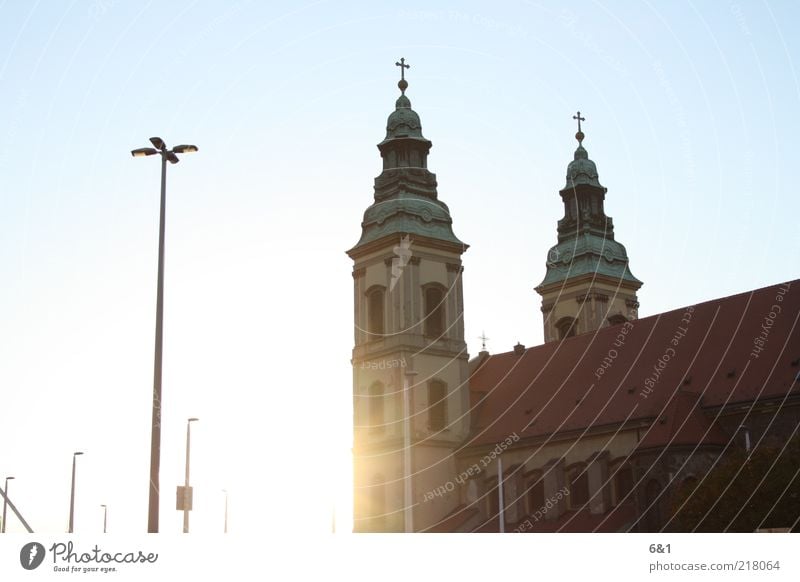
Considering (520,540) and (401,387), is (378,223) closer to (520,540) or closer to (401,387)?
(401,387)

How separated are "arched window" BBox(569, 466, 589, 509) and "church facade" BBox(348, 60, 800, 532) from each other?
5cm

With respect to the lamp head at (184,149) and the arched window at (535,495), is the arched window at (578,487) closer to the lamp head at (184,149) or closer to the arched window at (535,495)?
the arched window at (535,495)

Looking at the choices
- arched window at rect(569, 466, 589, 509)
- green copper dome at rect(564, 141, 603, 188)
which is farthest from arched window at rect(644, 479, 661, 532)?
green copper dome at rect(564, 141, 603, 188)

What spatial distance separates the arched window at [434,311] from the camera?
56.0 metres

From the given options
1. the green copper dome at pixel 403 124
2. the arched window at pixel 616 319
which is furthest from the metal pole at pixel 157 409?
the arched window at pixel 616 319

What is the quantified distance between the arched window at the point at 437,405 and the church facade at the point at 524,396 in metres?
0.08

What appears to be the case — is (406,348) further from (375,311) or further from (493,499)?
(493,499)

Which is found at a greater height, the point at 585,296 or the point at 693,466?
the point at 585,296

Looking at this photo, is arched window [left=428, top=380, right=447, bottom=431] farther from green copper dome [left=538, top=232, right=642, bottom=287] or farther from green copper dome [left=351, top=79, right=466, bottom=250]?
green copper dome [left=538, top=232, right=642, bottom=287]

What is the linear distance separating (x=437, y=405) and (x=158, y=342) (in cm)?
3548

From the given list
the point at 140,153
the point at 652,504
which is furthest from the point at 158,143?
the point at 652,504

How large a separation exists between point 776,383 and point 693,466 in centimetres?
456

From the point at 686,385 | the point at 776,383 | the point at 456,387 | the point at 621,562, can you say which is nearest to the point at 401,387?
the point at 456,387

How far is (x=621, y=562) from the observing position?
18141 millimetres
